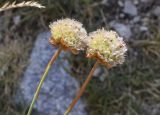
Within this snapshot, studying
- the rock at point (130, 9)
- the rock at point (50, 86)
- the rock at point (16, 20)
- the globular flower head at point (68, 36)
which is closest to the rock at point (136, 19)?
the rock at point (130, 9)

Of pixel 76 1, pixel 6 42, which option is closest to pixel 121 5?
pixel 76 1

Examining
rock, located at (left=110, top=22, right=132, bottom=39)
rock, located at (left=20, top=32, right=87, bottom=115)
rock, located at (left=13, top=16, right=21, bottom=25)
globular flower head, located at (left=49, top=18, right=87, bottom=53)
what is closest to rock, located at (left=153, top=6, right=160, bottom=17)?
rock, located at (left=110, top=22, right=132, bottom=39)

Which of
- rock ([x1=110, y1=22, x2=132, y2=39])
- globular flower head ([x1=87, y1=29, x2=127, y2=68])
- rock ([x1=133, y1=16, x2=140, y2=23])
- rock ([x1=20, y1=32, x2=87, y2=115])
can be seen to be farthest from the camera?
rock ([x1=133, y1=16, x2=140, y2=23])

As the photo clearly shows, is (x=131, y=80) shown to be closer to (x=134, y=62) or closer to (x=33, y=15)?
(x=134, y=62)

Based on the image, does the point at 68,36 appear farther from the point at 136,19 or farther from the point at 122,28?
the point at 136,19

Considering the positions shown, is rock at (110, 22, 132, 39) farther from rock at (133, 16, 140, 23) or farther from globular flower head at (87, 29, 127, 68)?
globular flower head at (87, 29, 127, 68)

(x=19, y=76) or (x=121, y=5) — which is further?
(x=121, y=5)
